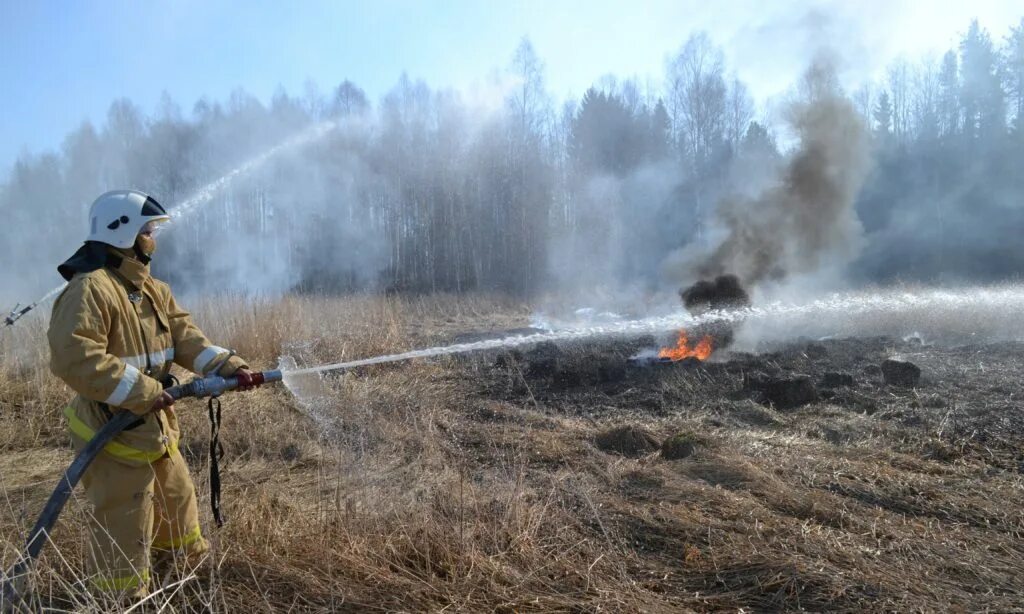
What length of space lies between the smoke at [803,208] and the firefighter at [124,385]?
12.6m

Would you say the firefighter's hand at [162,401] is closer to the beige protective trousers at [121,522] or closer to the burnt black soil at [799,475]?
the beige protective trousers at [121,522]

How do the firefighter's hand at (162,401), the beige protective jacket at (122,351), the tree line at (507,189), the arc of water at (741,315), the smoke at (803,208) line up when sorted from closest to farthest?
the beige protective jacket at (122,351) → the firefighter's hand at (162,401) → the arc of water at (741,315) → the smoke at (803,208) → the tree line at (507,189)

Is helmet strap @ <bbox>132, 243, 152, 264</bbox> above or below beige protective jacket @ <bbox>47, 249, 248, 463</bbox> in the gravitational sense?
above

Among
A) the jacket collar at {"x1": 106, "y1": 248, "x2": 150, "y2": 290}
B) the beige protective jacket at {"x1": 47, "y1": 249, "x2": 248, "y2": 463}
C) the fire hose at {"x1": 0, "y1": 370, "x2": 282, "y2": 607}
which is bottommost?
the fire hose at {"x1": 0, "y1": 370, "x2": 282, "y2": 607}

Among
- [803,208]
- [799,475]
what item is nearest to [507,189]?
[803,208]

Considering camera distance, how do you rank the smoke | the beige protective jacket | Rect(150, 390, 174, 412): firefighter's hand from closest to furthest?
the beige protective jacket
Rect(150, 390, 174, 412): firefighter's hand
the smoke

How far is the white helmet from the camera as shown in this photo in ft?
9.31

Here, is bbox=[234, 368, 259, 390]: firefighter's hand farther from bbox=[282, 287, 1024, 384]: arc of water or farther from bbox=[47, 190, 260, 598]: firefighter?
bbox=[282, 287, 1024, 384]: arc of water

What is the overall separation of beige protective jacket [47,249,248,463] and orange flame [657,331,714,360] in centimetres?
745

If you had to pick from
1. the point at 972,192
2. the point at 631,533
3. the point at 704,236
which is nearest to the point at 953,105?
the point at 972,192

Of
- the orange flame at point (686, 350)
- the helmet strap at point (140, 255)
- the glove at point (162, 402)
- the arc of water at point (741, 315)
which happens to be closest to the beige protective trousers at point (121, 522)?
the glove at point (162, 402)

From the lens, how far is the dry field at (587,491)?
283cm

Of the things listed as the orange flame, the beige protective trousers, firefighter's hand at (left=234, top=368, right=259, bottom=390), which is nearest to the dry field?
the beige protective trousers

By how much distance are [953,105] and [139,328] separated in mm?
41703
